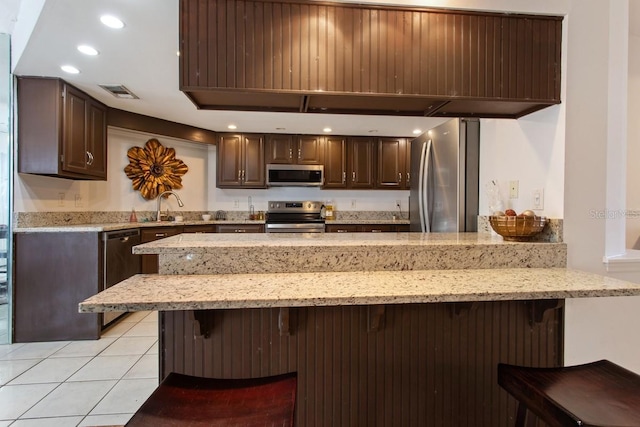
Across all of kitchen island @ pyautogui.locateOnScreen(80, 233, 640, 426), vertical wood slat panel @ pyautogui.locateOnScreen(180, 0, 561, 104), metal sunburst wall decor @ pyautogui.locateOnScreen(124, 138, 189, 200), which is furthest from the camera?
metal sunburst wall decor @ pyautogui.locateOnScreen(124, 138, 189, 200)

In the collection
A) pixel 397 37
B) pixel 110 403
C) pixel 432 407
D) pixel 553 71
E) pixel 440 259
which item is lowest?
pixel 110 403

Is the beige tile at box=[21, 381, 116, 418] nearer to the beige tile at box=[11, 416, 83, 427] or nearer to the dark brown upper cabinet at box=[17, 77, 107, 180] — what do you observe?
the beige tile at box=[11, 416, 83, 427]

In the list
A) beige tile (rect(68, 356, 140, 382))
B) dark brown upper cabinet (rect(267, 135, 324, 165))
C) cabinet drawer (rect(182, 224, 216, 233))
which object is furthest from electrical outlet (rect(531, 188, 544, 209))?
cabinet drawer (rect(182, 224, 216, 233))

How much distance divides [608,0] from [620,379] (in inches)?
72.2

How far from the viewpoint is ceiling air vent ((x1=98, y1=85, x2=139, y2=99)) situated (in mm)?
2854

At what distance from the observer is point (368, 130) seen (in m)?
4.26

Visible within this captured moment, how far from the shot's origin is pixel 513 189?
1.85 metres

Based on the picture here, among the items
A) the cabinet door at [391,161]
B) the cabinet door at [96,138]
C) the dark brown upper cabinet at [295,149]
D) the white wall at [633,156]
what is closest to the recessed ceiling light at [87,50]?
the cabinet door at [96,138]

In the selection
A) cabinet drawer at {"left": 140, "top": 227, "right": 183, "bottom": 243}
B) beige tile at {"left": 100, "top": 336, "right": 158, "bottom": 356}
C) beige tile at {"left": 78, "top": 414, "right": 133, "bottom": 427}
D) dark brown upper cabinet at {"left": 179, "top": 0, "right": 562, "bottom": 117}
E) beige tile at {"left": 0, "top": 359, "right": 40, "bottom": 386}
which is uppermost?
dark brown upper cabinet at {"left": 179, "top": 0, "right": 562, "bottom": 117}

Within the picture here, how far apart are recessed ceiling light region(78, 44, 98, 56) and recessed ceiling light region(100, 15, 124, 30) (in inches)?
15.1

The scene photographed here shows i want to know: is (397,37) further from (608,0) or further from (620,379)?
(620,379)

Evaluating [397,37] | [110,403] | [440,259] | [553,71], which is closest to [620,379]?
[440,259]

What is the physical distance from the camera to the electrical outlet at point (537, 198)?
1674 mm

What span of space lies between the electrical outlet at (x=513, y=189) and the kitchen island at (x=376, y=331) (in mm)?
402
